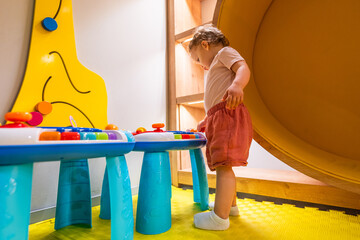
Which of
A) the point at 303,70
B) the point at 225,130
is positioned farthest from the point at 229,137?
the point at 303,70

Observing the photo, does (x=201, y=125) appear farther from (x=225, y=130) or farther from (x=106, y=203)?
(x=106, y=203)

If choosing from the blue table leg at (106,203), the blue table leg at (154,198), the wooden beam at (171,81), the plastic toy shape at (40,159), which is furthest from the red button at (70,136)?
the wooden beam at (171,81)

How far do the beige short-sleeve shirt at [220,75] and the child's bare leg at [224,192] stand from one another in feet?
0.70

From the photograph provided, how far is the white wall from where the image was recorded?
0.64 meters

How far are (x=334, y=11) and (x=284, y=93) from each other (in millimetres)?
365

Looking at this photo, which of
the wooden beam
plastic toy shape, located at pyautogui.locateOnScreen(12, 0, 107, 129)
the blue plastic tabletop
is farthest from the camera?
the wooden beam

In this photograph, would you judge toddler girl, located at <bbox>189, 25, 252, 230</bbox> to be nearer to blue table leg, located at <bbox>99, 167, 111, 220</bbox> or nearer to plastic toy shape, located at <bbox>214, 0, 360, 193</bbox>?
plastic toy shape, located at <bbox>214, 0, 360, 193</bbox>

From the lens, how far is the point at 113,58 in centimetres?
92

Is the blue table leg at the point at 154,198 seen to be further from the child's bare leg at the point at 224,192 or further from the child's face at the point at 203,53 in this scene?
the child's face at the point at 203,53

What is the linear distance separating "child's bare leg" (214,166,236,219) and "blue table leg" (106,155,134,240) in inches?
9.2

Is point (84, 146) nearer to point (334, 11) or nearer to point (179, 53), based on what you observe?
point (179, 53)

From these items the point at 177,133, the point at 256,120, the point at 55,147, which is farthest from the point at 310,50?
the point at 55,147

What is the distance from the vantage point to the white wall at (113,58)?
0.64 meters

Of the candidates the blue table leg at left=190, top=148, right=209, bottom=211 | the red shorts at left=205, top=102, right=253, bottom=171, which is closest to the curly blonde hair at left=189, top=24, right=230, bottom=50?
the red shorts at left=205, top=102, right=253, bottom=171
